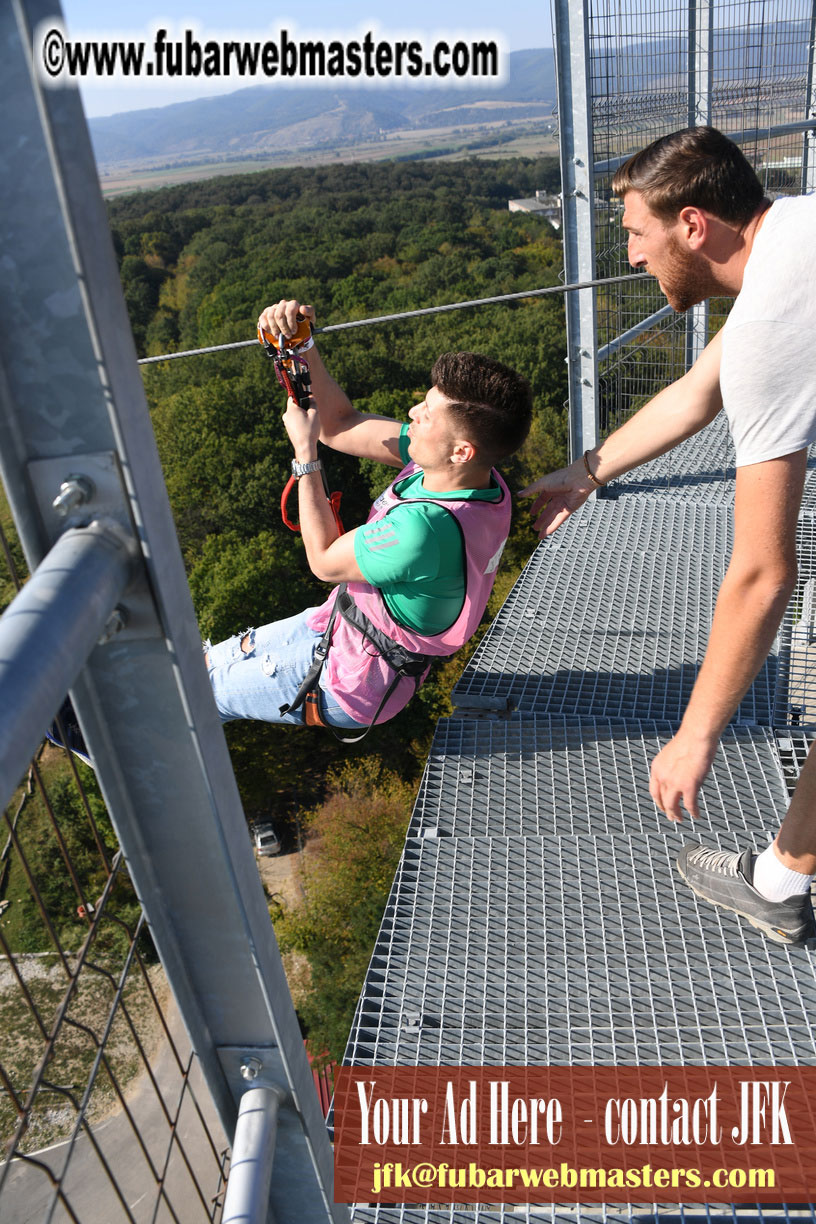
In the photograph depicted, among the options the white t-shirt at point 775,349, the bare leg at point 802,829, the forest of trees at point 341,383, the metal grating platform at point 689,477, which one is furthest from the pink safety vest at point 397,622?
the forest of trees at point 341,383

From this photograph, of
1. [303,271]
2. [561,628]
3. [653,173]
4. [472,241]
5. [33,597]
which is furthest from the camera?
[472,241]

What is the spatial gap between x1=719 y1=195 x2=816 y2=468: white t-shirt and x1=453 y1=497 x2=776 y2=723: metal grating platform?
212cm

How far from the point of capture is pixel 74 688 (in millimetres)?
1175

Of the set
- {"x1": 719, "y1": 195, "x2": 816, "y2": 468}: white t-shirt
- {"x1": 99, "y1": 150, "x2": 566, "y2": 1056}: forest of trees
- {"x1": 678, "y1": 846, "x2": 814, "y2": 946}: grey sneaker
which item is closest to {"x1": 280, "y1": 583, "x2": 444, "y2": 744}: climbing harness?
{"x1": 678, "y1": 846, "x2": 814, "y2": 946}: grey sneaker

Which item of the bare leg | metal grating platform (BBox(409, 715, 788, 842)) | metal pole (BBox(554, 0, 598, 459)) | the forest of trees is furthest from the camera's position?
the forest of trees

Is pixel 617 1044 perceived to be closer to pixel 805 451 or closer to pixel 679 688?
pixel 805 451

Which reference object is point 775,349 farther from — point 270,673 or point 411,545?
point 270,673

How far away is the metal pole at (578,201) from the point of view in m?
5.64

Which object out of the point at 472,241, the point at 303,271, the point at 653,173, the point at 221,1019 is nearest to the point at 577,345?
the point at 653,173

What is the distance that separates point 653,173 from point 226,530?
24801 millimetres

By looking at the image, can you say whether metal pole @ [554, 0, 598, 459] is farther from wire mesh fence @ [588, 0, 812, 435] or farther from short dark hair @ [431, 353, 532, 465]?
short dark hair @ [431, 353, 532, 465]

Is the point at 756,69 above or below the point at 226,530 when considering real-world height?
above

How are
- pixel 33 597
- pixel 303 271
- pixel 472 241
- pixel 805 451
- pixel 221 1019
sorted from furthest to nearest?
pixel 472 241 → pixel 303 271 → pixel 805 451 → pixel 221 1019 → pixel 33 597

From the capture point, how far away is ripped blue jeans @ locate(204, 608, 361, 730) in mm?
3371
